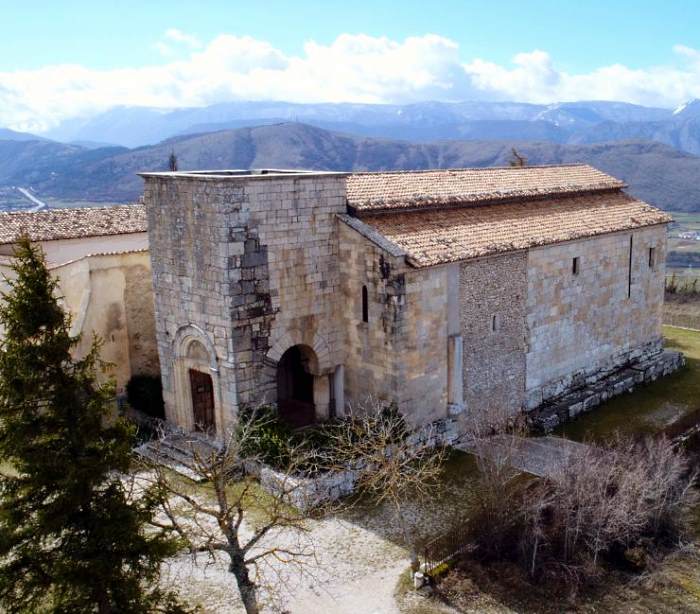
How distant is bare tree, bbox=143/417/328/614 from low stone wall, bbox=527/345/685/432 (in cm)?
937

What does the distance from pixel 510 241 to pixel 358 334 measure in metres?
5.88

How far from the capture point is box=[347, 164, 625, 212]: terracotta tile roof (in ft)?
74.8

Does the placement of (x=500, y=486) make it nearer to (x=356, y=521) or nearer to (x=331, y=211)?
(x=356, y=521)

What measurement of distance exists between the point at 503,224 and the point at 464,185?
7.72 ft

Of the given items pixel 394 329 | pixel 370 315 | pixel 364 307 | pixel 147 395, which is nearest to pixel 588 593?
pixel 394 329

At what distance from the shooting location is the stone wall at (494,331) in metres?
22.5

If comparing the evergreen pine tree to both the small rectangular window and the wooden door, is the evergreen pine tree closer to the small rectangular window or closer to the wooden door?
the wooden door

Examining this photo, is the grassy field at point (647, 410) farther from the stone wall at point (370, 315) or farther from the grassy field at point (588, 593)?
the stone wall at point (370, 315)

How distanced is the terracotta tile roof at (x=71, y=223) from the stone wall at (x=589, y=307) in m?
17.8

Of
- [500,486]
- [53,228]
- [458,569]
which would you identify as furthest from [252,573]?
[53,228]

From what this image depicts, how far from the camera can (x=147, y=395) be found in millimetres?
24391

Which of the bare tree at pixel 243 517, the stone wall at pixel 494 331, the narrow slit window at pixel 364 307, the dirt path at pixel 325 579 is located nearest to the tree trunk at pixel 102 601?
the bare tree at pixel 243 517

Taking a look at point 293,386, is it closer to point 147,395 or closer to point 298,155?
point 147,395

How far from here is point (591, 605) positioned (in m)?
15.3
